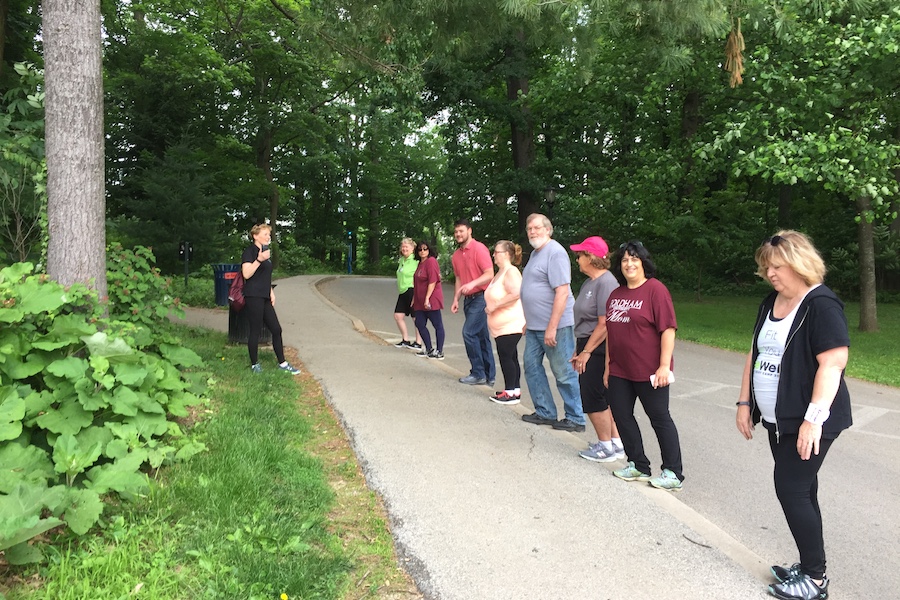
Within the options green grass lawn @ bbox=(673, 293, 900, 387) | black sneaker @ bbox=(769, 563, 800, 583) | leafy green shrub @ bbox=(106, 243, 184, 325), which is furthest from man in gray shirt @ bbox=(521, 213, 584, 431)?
green grass lawn @ bbox=(673, 293, 900, 387)

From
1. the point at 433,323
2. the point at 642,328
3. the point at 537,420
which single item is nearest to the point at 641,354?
the point at 642,328

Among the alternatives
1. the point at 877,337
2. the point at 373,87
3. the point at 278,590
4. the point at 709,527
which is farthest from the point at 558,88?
the point at 278,590

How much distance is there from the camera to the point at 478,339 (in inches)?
303

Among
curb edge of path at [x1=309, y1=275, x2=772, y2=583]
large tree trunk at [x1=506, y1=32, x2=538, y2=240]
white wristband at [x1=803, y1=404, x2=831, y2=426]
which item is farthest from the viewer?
large tree trunk at [x1=506, y1=32, x2=538, y2=240]

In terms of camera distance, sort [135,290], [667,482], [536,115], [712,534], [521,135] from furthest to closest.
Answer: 1. [521,135]
2. [536,115]
3. [135,290]
4. [667,482]
5. [712,534]

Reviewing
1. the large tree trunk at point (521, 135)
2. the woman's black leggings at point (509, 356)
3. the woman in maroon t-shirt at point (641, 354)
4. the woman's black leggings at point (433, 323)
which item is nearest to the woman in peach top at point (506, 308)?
the woman's black leggings at point (509, 356)

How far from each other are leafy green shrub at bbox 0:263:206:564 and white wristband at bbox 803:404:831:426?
10.5 feet

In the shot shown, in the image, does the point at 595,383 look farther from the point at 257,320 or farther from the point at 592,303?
the point at 257,320

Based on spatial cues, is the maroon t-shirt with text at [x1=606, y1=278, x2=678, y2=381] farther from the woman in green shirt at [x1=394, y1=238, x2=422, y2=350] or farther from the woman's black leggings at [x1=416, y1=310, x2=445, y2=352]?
the woman in green shirt at [x1=394, y1=238, x2=422, y2=350]

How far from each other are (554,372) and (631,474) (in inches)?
52.3

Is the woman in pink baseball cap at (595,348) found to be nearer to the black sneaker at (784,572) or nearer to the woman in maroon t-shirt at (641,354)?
the woman in maroon t-shirt at (641,354)

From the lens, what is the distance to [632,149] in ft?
70.6

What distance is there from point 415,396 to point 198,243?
51.1 ft

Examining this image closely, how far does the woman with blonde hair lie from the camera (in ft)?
9.57
